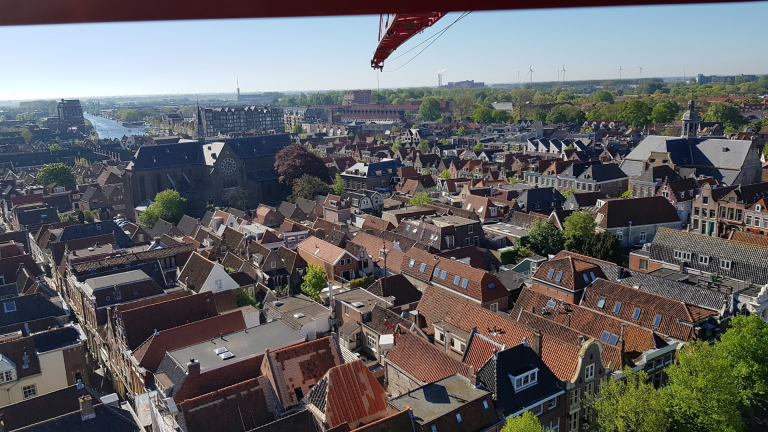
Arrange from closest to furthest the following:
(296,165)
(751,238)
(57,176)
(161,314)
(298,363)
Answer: (298,363) → (161,314) → (751,238) → (296,165) → (57,176)

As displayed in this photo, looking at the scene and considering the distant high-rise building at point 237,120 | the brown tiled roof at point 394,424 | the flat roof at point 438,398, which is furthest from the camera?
the distant high-rise building at point 237,120

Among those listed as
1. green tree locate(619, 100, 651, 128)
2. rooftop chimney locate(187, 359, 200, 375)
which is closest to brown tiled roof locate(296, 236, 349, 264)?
rooftop chimney locate(187, 359, 200, 375)

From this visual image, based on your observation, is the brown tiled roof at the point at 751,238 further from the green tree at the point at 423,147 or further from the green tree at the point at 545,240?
the green tree at the point at 423,147

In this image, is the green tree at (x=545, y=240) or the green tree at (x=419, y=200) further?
the green tree at (x=419, y=200)

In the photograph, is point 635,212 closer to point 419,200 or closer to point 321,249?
point 419,200

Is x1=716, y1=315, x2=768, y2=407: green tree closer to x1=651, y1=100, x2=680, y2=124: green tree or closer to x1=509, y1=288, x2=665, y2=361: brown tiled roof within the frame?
x1=509, y1=288, x2=665, y2=361: brown tiled roof

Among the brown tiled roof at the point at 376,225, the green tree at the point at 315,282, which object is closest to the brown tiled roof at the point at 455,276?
the green tree at the point at 315,282

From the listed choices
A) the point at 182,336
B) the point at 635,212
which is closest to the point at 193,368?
the point at 182,336
